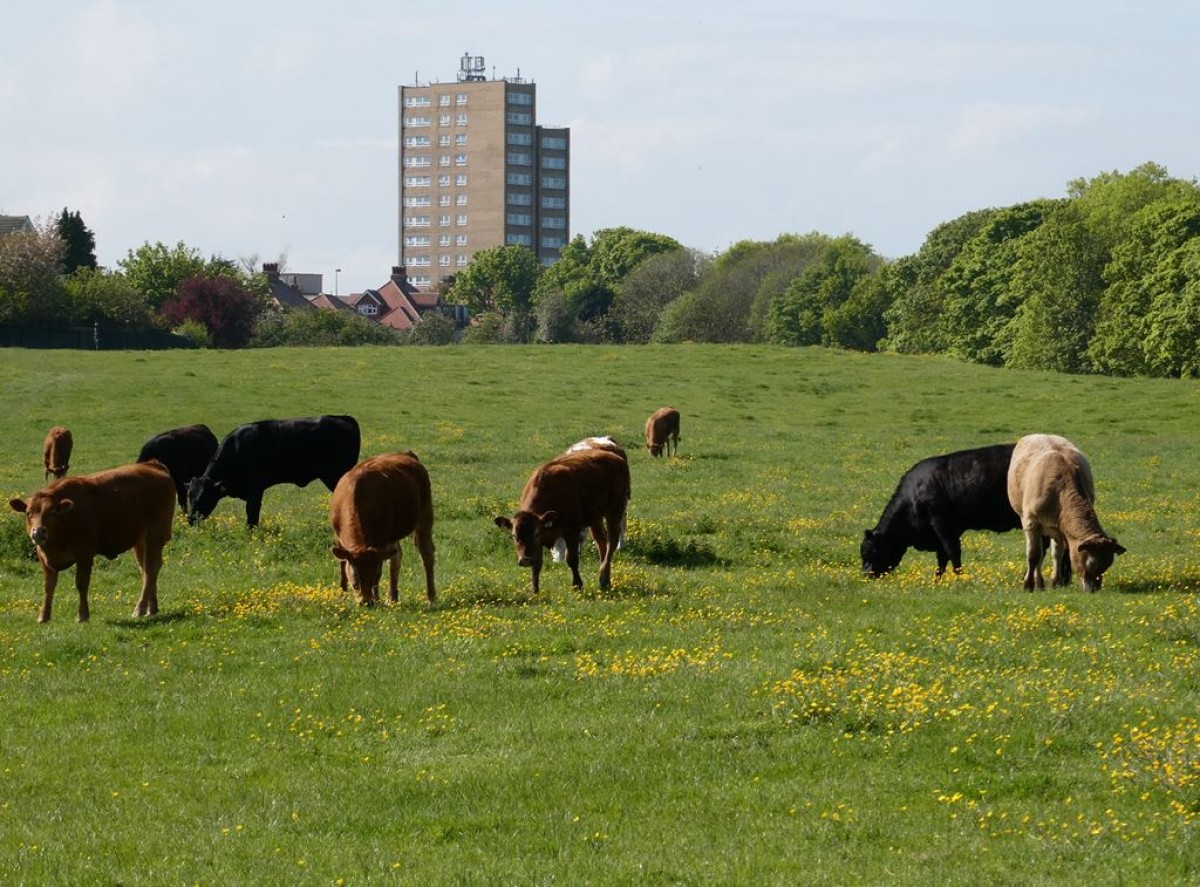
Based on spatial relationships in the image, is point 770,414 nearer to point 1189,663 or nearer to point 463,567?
point 463,567

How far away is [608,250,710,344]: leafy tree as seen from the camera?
139m

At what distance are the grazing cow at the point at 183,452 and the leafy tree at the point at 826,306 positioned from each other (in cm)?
9351

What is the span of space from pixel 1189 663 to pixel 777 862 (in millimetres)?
6055

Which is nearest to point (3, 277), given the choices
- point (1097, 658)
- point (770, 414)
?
point (770, 414)

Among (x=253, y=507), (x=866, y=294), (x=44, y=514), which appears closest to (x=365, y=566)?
(x=44, y=514)

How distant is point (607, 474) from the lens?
2047cm

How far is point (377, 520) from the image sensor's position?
18.7 meters

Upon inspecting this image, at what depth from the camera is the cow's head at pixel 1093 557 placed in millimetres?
18125

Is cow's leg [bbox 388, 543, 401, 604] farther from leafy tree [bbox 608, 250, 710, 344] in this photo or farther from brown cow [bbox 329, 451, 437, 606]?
leafy tree [bbox 608, 250, 710, 344]

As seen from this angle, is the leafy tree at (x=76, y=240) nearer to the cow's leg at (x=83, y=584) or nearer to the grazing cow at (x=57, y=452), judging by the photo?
the grazing cow at (x=57, y=452)

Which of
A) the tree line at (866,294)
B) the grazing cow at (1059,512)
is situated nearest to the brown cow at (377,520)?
the grazing cow at (1059,512)

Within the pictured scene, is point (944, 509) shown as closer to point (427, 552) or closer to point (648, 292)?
point (427, 552)

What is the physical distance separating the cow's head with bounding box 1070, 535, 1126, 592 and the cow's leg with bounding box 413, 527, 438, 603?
25.1 ft

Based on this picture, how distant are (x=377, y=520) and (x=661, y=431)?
74.7ft
